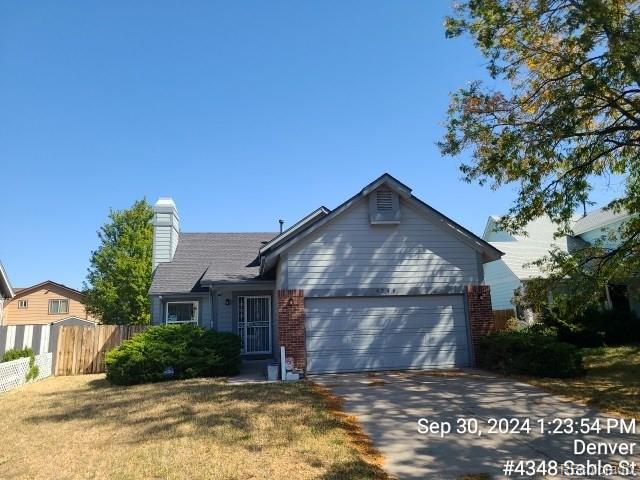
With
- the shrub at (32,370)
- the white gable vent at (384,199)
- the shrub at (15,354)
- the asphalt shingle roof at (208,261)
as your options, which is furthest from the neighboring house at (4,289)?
the white gable vent at (384,199)

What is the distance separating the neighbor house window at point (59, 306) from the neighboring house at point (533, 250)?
134 feet

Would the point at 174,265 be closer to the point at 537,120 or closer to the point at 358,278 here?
the point at 358,278

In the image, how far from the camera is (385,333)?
1309cm

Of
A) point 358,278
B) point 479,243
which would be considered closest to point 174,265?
point 358,278

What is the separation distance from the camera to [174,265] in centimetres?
Result: 1927

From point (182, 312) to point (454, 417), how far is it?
1291 centimetres

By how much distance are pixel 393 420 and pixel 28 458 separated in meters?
5.47

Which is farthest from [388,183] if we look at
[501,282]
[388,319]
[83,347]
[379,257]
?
[501,282]

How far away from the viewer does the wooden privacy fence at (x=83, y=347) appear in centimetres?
1572

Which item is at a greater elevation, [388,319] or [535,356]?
[388,319]

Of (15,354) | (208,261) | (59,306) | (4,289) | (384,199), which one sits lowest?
(15,354)

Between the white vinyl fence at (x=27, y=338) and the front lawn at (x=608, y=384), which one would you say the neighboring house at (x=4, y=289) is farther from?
the front lawn at (x=608, y=384)

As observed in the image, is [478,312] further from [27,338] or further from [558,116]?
[27,338]

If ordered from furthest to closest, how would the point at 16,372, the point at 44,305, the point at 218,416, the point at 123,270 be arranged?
1. the point at 44,305
2. the point at 123,270
3. the point at 16,372
4. the point at 218,416
